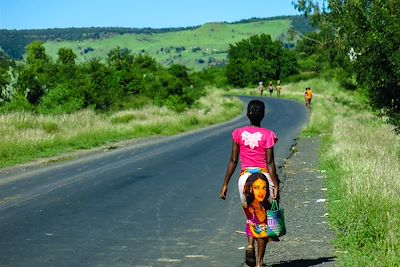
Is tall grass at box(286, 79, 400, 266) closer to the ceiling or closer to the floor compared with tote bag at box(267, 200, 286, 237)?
closer to the floor

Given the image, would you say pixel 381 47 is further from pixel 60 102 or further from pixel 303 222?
pixel 60 102

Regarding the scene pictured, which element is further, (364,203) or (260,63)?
(260,63)

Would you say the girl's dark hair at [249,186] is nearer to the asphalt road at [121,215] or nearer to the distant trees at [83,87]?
the asphalt road at [121,215]

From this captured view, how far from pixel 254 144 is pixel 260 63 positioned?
96751 millimetres

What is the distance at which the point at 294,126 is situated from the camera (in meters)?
30.8

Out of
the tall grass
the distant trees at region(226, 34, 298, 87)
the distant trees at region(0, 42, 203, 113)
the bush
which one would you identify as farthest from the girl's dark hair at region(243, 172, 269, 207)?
the distant trees at region(226, 34, 298, 87)

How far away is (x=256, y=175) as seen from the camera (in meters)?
6.25

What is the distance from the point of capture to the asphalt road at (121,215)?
7159 millimetres

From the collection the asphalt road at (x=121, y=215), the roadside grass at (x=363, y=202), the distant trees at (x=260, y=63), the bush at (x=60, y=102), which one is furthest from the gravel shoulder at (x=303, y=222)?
the distant trees at (x=260, y=63)

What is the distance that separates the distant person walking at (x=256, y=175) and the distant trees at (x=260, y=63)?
95.1 meters

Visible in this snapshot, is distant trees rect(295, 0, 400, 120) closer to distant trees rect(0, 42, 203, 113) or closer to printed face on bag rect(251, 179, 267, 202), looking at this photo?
printed face on bag rect(251, 179, 267, 202)

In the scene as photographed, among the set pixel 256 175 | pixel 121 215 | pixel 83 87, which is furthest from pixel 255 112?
pixel 83 87

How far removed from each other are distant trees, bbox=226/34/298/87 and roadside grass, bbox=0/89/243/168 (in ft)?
210

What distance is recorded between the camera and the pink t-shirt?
250 inches
